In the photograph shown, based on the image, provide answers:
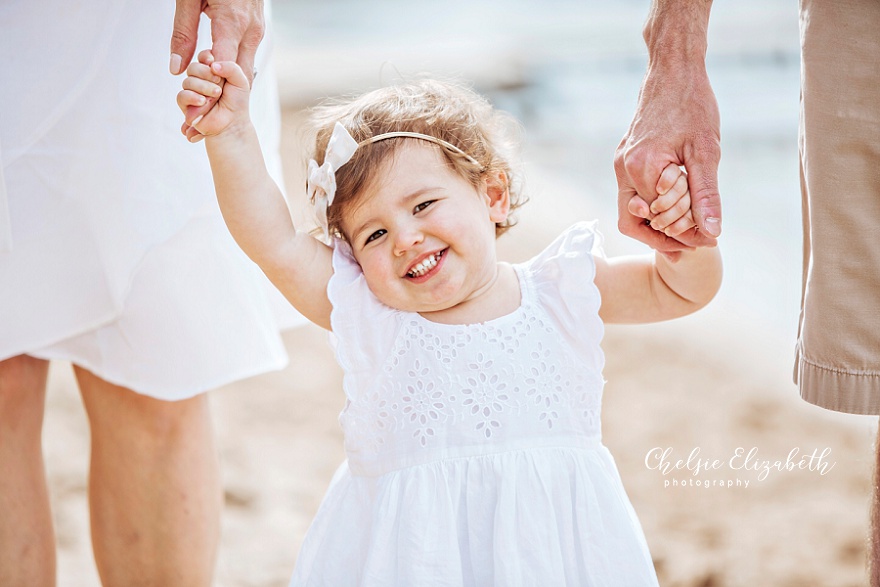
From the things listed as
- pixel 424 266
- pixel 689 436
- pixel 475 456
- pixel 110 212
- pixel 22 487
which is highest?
pixel 110 212

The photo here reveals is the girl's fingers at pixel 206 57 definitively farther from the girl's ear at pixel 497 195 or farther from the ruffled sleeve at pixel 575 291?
the ruffled sleeve at pixel 575 291

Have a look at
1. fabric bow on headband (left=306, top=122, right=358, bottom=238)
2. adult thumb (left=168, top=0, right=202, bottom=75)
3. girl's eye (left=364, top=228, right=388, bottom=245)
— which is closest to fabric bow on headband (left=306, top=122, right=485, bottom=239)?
fabric bow on headband (left=306, top=122, right=358, bottom=238)

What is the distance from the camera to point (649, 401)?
4125 millimetres

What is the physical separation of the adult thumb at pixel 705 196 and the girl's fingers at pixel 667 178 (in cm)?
3

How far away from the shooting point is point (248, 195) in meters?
1.90

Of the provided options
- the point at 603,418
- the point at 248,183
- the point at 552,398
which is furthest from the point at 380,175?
the point at 603,418

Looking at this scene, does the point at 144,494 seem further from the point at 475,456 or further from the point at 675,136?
the point at 675,136

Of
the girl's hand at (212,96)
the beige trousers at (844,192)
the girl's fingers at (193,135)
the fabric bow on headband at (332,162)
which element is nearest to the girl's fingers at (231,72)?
the girl's hand at (212,96)

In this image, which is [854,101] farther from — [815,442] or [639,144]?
[815,442]

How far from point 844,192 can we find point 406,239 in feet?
2.68

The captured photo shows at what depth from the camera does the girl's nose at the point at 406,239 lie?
74.6 inches

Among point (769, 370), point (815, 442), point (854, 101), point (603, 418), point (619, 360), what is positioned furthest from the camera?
point (619, 360)

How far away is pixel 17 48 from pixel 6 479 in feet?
3.03

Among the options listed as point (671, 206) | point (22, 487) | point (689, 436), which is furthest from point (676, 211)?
Answer: point (689, 436)
